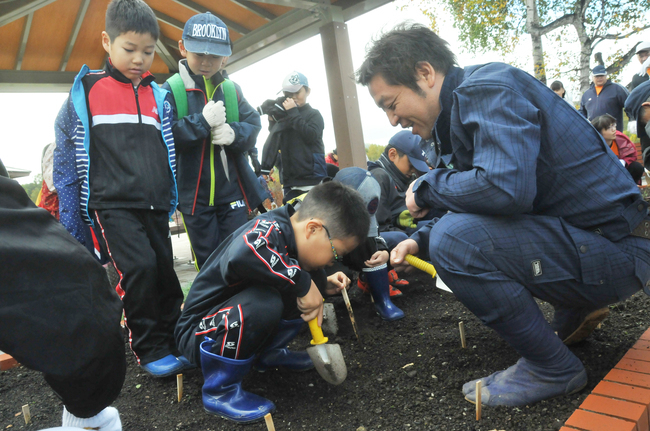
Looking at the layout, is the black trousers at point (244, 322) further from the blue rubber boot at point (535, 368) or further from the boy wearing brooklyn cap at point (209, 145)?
the boy wearing brooklyn cap at point (209, 145)

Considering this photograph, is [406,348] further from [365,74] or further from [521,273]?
[365,74]

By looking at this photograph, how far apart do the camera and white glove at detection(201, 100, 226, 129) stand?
4.85 feet

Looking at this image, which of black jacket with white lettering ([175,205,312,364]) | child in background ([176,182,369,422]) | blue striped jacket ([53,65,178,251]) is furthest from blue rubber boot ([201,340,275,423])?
blue striped jacket ([53,65,178,251])

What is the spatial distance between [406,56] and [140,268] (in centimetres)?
144

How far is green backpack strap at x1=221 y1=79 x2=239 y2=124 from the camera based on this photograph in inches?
108

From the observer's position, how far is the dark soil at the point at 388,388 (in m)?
1.40

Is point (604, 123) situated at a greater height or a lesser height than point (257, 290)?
greater

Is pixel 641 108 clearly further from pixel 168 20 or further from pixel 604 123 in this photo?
pixel 168 20

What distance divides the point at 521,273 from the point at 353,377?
80 centimetres

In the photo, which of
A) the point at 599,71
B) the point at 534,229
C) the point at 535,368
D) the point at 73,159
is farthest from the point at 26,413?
the point at 599,71

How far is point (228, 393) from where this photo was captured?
1.60m

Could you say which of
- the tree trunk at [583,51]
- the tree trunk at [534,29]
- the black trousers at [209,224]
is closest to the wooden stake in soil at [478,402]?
the black trousers at [209,224]

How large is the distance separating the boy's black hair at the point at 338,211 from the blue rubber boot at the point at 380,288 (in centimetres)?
80

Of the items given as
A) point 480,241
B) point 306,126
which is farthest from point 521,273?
point 306,126
